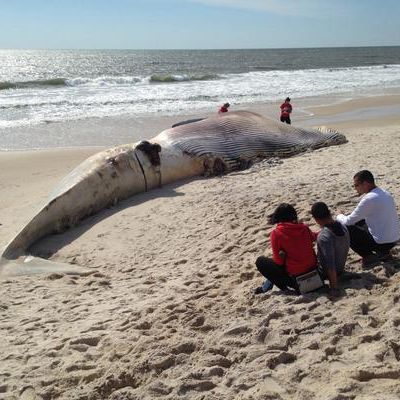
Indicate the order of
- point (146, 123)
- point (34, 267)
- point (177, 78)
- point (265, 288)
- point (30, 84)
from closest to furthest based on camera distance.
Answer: point (265, 288) < point (34, 267) < point (146, 123) < point (30, 84) < point (177, 78)

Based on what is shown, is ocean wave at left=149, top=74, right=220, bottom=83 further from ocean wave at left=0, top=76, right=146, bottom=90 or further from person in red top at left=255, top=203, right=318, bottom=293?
person in red top at left=255, top=203, right=318, bottom=293

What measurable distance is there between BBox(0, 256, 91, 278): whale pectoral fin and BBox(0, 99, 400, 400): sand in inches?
5.1

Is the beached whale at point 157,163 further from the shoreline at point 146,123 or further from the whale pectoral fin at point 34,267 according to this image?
the shoreline at point 146,123

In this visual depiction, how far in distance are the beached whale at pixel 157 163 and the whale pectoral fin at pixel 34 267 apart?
11 mm

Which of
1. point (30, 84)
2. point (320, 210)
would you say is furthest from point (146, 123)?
point (30, 84)

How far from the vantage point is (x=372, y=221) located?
4.69 m

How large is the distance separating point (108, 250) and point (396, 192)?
12.1 feet

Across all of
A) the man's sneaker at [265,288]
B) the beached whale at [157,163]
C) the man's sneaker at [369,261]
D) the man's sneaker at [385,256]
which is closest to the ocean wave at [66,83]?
the beached whale at [157,163]

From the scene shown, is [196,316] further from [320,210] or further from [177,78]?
[177,78]

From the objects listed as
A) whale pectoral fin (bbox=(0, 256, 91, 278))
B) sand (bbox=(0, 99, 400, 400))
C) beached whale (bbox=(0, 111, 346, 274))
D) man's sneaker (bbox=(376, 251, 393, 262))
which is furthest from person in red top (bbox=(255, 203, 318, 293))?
beached whale (bbox=(0, 111, 346, 274))

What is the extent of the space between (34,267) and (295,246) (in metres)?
3.33

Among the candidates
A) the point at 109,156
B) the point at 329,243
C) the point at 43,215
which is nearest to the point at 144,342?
the point at 329,243

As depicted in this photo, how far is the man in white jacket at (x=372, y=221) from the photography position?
4555 mm

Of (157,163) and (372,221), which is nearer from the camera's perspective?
(372,221)
